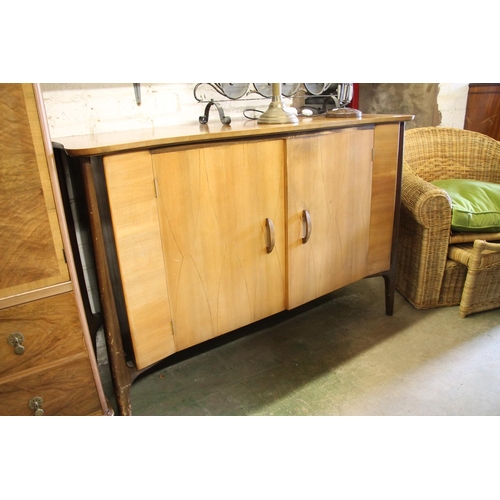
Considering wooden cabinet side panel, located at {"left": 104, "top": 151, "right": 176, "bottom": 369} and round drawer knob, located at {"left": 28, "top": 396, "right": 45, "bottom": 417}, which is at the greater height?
wooden cabinet side panel, located at {"left": 104, "top": 151, "right": 176, "bottom": 369}

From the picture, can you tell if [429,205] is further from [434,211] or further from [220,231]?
[220,231]

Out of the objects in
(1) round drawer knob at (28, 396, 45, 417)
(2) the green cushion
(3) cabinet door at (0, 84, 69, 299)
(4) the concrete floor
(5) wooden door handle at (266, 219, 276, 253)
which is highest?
(3) cabinet door at (0, 84, 69, 299)

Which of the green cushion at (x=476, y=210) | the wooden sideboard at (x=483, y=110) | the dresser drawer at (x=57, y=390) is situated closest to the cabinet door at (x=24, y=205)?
the dresser drawer at (x=57, y=390)

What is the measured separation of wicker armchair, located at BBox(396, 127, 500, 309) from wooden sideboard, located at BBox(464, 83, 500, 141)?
Answer: 72 centimetres

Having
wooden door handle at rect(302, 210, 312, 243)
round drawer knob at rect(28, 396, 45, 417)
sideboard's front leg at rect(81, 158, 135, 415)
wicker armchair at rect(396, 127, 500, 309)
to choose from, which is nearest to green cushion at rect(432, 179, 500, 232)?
wicker armchair at rect(396, 127, 500, 309)

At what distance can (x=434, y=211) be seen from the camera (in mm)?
1762

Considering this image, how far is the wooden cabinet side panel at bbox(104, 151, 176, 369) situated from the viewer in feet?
3.35

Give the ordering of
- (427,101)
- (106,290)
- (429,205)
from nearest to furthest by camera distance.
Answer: (106,290) < (429,205) < (427,101)

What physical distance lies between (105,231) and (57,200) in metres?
0.18

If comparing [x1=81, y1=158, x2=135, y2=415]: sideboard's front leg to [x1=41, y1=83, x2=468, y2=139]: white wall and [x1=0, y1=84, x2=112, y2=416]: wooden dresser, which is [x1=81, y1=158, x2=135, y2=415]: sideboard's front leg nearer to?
[x1=0, y1=84, x2=112, y2=416]: wooden dresser

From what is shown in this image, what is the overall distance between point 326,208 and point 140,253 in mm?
710

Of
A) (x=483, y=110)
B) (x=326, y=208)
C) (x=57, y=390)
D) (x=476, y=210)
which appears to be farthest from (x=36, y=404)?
(x=483, y=110)
